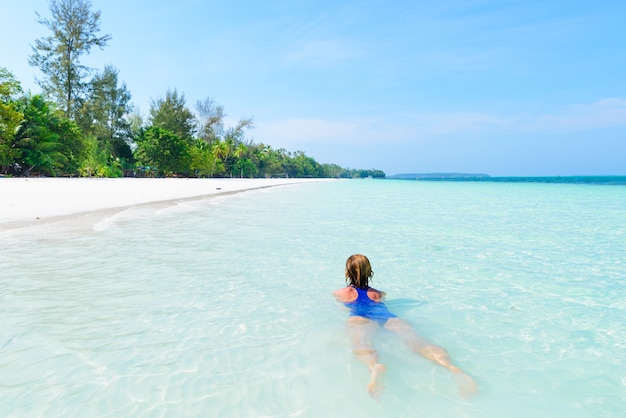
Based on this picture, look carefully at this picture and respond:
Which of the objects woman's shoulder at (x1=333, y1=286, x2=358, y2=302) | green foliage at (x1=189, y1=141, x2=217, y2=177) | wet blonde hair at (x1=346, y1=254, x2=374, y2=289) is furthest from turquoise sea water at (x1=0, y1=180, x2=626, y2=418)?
green foliage at (x1=189, y1=141, x2=217, y2=177)

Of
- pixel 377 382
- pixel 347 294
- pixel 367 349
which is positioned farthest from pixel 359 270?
pixel 377 382

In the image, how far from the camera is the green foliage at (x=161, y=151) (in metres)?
49.2

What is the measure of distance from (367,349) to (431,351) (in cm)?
60

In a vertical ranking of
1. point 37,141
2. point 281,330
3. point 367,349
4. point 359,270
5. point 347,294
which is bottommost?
point 281,330

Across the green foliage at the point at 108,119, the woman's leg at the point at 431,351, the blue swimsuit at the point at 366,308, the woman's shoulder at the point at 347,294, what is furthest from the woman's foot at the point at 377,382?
the green foliage at the point at 108,119

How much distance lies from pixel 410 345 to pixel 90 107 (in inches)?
2015

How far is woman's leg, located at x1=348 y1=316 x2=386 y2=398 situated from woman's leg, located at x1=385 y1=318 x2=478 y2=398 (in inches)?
9.5

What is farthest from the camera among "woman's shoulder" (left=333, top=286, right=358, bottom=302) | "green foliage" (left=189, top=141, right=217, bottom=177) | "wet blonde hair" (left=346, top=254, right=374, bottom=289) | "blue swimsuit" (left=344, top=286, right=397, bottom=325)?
"green foliage" (left=189, top=141, right=217, bottom=177)

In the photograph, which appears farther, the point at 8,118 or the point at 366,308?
the point at 8,118

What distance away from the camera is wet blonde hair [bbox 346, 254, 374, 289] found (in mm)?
4516

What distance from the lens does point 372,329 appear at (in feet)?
13.5

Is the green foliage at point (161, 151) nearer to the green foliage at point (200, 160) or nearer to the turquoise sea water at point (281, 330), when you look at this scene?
the green foliage at point (200, 160)

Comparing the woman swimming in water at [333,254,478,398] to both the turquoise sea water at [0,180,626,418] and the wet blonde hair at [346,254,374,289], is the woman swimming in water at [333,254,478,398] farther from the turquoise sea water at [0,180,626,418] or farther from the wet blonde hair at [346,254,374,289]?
the turquoise sea water at [0,180,626,418]

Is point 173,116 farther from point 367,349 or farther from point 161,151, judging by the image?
point 367,349
